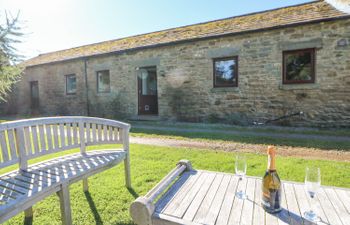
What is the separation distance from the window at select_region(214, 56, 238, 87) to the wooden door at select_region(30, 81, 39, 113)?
12.9 m

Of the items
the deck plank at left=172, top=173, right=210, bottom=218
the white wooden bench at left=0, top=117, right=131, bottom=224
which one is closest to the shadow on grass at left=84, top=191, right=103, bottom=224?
the white wooden bench at left=0, top=117, right=131, bottom=224

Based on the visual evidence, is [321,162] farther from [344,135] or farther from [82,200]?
[82,200]

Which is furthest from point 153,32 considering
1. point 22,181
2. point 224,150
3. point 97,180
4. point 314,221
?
point 314,221

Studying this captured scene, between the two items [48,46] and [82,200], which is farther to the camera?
[48,46]

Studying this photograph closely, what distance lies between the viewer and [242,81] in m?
8.64

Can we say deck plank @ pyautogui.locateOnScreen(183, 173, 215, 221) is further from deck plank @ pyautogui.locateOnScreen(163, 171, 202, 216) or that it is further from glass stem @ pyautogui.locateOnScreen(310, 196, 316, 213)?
glass stem @ pyautogui.locateOnScreen(310, 196, 316, 213)

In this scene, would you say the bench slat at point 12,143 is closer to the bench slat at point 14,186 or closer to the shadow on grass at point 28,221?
the bench slat at point 14,186

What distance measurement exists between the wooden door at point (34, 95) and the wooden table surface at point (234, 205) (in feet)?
54.1

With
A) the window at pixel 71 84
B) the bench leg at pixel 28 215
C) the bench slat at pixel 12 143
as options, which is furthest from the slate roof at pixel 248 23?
the bench leg at pixel 28 215

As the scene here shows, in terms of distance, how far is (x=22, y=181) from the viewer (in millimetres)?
2225

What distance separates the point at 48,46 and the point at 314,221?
812 inches

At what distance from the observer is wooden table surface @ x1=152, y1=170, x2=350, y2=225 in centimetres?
151

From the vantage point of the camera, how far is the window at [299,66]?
763 cm

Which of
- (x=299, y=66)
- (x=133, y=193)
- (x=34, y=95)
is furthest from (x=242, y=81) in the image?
(x=34, y=95)
